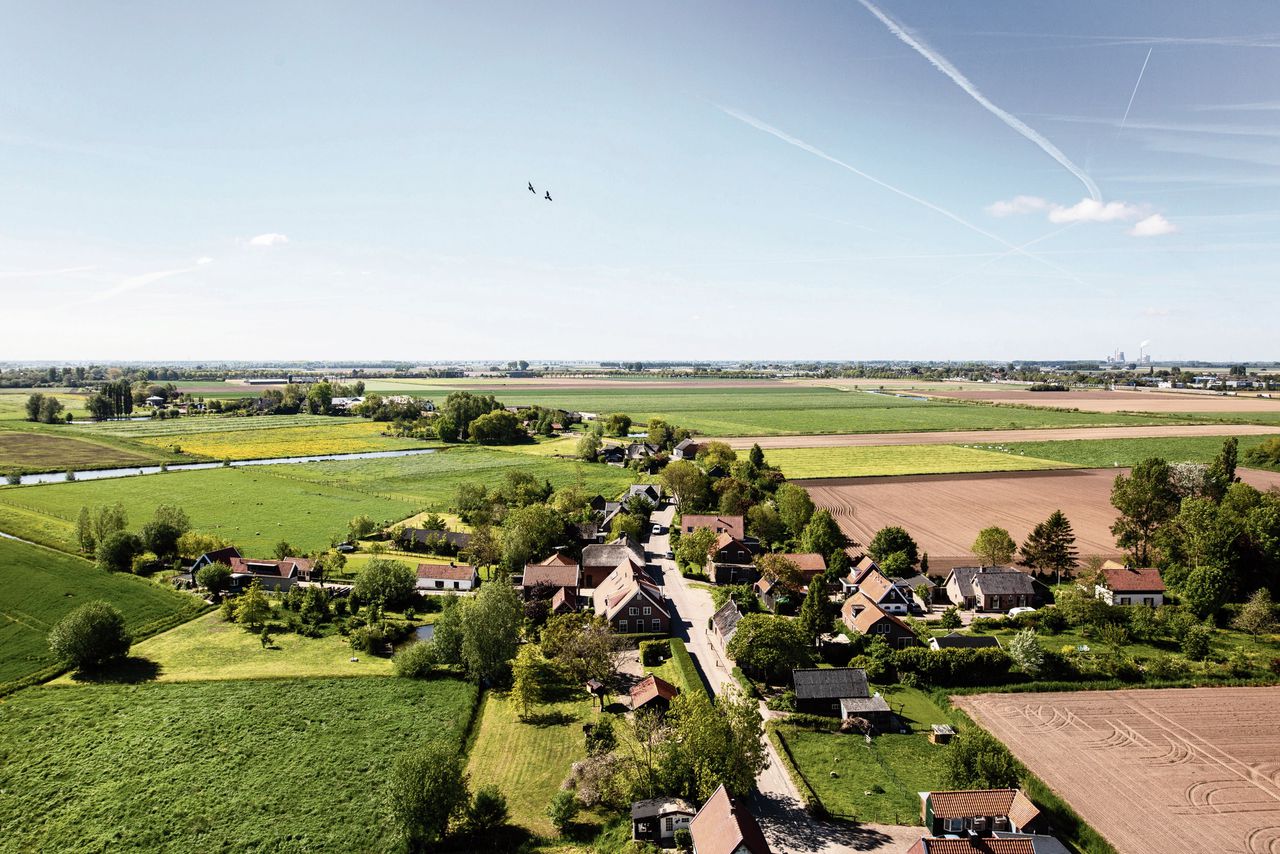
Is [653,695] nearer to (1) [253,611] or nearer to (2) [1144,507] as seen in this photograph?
(1) [253,611]

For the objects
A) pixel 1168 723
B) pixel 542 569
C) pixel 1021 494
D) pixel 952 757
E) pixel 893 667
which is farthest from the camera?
pixel 1021 494

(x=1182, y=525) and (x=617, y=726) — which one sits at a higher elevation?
(x=1182, y=525)

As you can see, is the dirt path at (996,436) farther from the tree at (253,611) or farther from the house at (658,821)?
the house at (658,821)

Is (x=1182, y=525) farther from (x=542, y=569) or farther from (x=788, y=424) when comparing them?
(x=788, y=424)

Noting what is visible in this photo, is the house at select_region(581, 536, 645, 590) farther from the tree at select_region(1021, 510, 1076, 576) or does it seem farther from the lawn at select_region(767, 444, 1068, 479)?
the lawn at select_region(767, 444, 1068, 479)

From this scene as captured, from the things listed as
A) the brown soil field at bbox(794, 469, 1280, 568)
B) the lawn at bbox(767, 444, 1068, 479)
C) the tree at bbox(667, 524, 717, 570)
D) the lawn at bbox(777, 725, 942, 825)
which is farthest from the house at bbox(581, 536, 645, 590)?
the lawn at bbox(767, 444, 1068, 479)

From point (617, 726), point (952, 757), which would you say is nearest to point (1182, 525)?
point (952, 757)
